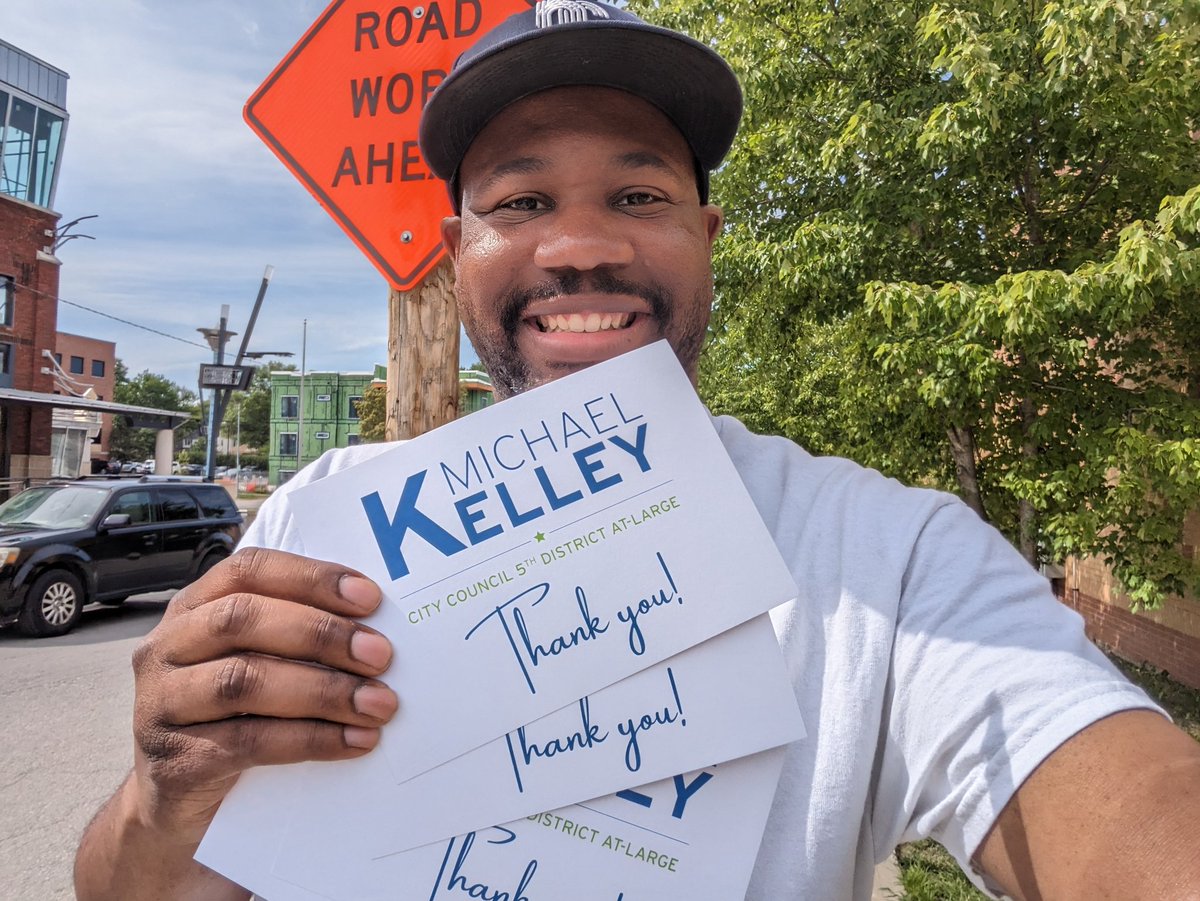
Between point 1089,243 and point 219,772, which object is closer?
point 219,772

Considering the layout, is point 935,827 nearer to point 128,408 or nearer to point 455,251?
point 455,251

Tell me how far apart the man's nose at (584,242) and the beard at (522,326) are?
0.08 feet

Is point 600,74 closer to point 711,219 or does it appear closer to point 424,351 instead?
point 711,219

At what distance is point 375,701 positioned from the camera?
851 mm

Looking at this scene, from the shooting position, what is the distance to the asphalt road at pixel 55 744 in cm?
381

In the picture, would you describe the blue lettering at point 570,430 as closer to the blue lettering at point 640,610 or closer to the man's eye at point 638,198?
the blue lettering at point 640,610

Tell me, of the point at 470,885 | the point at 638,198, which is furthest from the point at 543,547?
the point at 638,198

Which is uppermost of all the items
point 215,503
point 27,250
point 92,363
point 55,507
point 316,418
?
point 92,363

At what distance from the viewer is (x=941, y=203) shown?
5.33 metres

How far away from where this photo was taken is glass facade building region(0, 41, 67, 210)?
20609 mm

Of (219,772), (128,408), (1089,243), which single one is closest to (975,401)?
(1089,243)

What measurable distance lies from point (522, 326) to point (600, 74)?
1.37 feet

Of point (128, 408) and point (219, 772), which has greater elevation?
point (128, 408)

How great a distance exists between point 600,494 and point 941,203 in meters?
5.30
